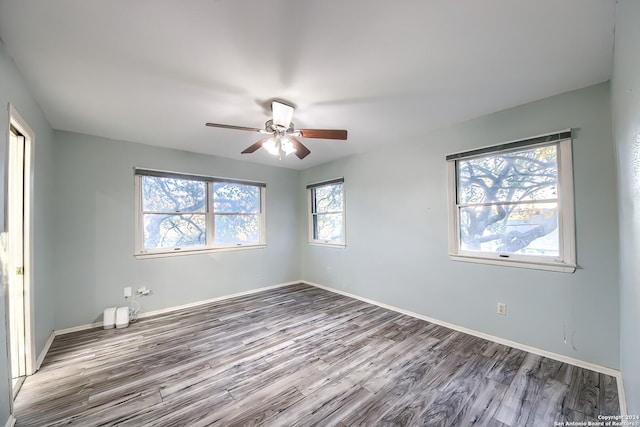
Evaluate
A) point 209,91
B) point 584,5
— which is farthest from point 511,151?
point 209,91

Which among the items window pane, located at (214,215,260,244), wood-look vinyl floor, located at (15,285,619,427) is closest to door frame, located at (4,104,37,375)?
wood-look vinyl floor, located at (15,285,619,427)

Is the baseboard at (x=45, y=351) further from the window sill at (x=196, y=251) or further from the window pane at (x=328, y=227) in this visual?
the window pane at (x=328, y=227)

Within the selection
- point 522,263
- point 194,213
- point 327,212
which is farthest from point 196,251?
point 522,263

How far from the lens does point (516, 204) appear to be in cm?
260

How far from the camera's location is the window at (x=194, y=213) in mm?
3688

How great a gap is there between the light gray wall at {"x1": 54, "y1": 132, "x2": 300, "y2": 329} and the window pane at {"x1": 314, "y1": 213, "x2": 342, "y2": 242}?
67.4 inches

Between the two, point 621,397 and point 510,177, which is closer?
point 621,397

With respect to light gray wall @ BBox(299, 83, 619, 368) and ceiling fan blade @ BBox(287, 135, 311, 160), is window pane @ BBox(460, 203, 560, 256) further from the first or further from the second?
ceiling fan blade @ BBox(287, 135, 311, 160)

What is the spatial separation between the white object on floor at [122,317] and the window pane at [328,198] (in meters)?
3.42

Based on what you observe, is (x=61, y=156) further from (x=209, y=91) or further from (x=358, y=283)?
(x=358, y=283)

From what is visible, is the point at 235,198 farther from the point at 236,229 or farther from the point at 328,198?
the point at 328,198

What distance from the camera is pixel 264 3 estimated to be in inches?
53.3

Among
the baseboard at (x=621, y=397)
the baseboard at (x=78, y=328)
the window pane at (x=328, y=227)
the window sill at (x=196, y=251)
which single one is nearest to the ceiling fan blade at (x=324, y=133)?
the window pane at (x=328, y=227)

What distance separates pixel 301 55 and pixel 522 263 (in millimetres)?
2862
